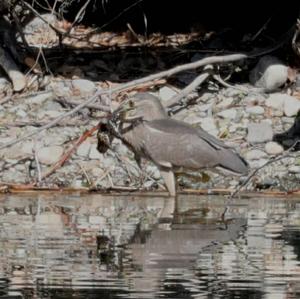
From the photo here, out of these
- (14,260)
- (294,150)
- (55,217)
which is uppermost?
(14,260)

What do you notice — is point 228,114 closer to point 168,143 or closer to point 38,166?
point 168,143

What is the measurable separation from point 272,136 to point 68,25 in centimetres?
398

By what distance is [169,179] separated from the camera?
1109 cm

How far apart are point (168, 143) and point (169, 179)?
0.34 m

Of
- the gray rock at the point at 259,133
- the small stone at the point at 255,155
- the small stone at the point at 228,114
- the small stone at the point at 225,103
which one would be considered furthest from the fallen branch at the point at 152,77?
the small stone at the point at 255,155

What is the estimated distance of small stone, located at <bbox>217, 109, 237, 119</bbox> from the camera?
1301 cm

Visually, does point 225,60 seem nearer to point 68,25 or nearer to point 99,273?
point 68,25

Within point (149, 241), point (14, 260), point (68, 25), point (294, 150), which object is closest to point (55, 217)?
point (149, 241)

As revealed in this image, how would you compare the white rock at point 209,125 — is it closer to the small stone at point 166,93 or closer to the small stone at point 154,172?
the small stone at point 166,93

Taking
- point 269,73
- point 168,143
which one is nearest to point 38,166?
point 168,143

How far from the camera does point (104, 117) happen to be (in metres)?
12.1

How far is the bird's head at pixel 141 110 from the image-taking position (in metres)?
11.3

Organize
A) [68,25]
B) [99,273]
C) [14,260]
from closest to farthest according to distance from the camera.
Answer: [99,273] → [14,260] → [68,25]

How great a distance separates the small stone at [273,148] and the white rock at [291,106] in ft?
2.42
